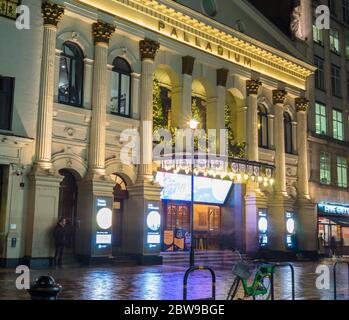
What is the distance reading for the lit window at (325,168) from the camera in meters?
37.6

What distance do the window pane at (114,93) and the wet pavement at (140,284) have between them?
7945mm

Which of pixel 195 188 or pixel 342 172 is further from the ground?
pixel 342 172

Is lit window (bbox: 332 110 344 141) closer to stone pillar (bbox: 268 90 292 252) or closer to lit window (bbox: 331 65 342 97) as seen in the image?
lit window (bbox: 331 65 342 97)

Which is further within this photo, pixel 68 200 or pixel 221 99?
pixel 221 99

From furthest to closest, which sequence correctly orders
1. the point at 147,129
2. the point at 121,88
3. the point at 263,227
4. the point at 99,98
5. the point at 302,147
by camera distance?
the point at 302,147
the point at 263,227
the point at 121,88
the point at 147,129
the point at 99,98

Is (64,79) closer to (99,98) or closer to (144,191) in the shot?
(99,98)

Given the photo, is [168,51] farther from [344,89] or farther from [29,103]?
[344,89]

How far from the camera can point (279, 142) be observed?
3334 cm

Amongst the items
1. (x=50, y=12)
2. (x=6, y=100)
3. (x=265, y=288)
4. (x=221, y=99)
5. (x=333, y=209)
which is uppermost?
(x=50, y=12)

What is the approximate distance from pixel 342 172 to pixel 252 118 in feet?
39.5

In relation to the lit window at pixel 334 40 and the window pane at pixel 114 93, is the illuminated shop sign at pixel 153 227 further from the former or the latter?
the lit window at pixel 334 40

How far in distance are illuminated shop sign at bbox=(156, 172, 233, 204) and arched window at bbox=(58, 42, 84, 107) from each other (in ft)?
19.7

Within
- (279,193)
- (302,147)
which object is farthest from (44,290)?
(302,147)
